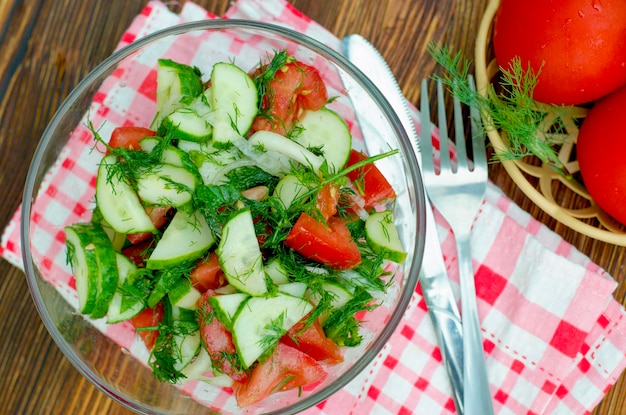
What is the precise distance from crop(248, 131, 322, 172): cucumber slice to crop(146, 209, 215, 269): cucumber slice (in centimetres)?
18

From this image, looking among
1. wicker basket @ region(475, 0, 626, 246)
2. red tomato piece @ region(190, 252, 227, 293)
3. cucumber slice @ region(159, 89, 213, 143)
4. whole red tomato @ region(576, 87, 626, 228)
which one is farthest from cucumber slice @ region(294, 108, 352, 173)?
whole red tomato @ region(576, 87, 626, 228)

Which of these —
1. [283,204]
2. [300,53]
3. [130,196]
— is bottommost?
[130,196]

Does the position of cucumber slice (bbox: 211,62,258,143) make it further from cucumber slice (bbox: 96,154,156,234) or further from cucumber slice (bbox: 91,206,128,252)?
cucumber slice (bbox: 91,206,128,252)

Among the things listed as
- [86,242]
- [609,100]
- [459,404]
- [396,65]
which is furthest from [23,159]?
[609,100]

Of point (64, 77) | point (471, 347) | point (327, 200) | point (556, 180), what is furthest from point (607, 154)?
point (64, 77)

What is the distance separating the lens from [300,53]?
1354mm

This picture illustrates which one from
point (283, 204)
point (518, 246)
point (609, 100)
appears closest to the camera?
point (283, 204)

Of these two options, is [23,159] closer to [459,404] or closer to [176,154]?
[176,154]

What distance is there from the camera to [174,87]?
1.20 m

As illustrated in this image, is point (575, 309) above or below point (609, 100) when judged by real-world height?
below

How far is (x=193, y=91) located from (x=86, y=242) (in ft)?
1.16

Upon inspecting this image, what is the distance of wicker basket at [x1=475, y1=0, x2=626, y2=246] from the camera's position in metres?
1.37

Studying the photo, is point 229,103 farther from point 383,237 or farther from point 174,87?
point 383,237

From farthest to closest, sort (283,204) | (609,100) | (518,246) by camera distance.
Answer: (518,246) < (609,100) < (283,204)
